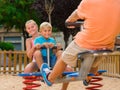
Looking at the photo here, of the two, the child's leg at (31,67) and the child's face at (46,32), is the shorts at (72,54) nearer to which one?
the child's face at (46,32)

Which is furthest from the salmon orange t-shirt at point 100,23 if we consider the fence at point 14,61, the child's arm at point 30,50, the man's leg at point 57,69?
the fence at point 14,61

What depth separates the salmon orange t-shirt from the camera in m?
4.71

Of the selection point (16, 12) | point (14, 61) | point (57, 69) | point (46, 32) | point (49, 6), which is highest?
point (49, 6)

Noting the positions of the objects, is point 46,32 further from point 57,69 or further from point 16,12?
point 16,12

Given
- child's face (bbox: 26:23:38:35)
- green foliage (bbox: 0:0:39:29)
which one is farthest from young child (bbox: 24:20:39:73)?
green foliage (bbox: 0:0:39:29)

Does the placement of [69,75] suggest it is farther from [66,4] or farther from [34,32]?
[66,4]

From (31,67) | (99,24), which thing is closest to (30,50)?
(31,67)

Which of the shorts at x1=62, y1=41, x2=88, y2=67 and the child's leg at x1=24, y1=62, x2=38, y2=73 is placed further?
the child's leg at x1=24, y1=62, x2=38, y2=73

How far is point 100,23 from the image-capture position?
474 cm

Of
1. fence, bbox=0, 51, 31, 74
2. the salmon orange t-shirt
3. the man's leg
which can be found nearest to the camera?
the salmon orange t-shirt

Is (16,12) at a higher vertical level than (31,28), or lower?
lower

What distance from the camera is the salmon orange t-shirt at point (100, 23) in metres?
4.71

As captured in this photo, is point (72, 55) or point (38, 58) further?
point (38, 58)

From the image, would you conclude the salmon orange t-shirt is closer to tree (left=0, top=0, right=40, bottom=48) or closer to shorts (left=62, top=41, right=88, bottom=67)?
shorts (left=62, top=41, right=88, bottom=67)
